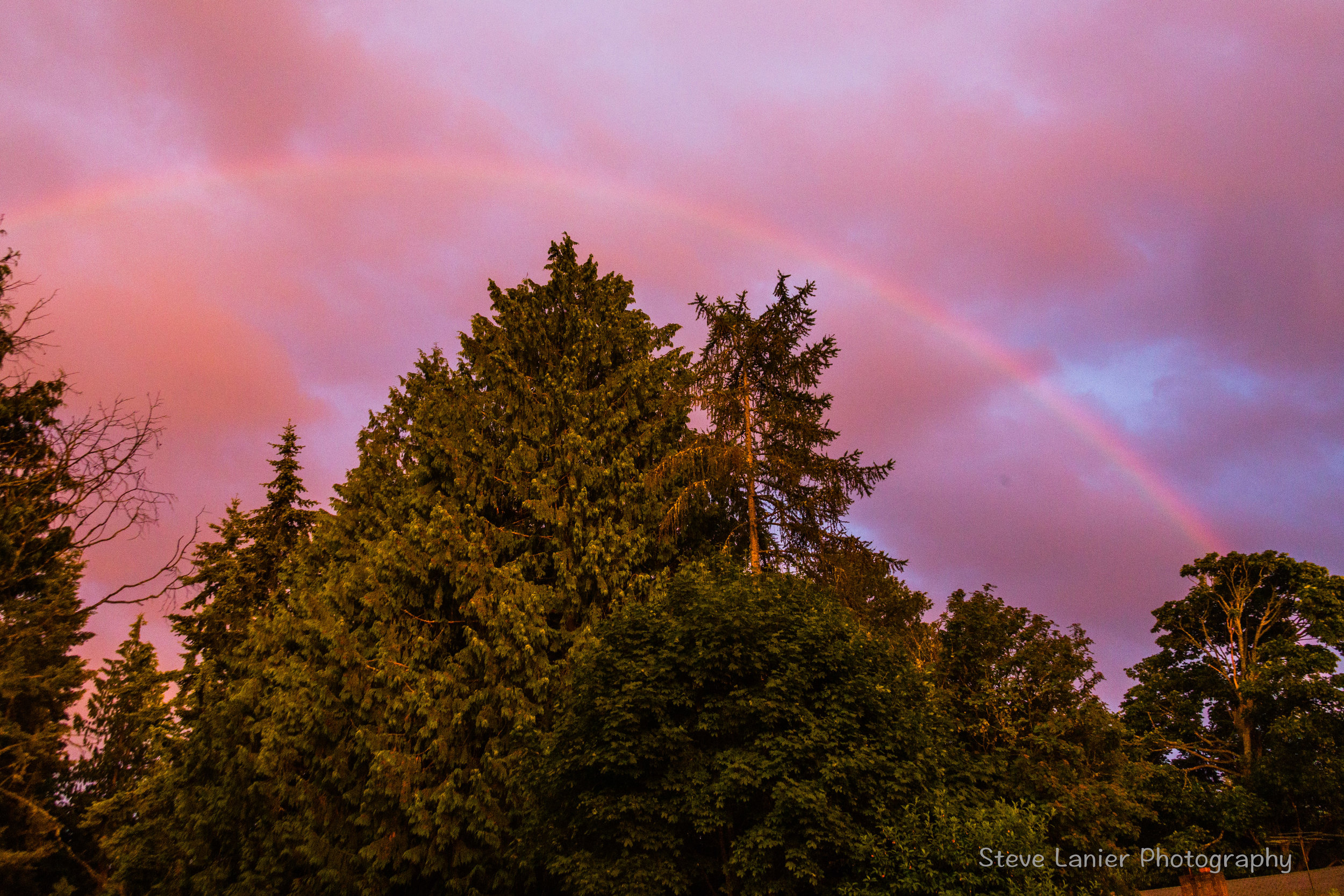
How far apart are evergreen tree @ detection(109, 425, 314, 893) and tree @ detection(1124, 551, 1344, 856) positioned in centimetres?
2949

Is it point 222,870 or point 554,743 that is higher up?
point 554,743

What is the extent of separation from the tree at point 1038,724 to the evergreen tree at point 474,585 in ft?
24.4

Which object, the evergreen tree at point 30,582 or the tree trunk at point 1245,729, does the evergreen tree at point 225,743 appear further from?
the tree trunk at point 1245,729

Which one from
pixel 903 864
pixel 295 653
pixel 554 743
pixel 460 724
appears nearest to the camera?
pixel 903 864

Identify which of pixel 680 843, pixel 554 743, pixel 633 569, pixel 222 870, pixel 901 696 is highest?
pixel 633 569

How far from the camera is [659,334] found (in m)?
23.3

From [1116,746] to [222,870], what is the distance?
70.4 ft

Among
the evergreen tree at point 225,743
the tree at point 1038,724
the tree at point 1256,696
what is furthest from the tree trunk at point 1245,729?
the evergreen tree at point 225,743

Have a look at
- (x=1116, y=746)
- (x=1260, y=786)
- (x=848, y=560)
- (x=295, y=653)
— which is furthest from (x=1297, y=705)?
(x=295, y=653)

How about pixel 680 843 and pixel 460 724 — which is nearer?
pixel 680 843

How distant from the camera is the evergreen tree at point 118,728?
36.6 m

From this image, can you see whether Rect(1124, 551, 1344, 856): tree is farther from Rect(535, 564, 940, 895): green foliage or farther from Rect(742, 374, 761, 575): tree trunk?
Rect(535, 564, 940, 895): green foliage

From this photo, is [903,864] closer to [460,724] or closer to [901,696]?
[901,696]

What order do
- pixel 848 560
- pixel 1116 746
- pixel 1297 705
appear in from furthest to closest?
pixel 1297 705
pixel 848 560
pixel 1116 746
